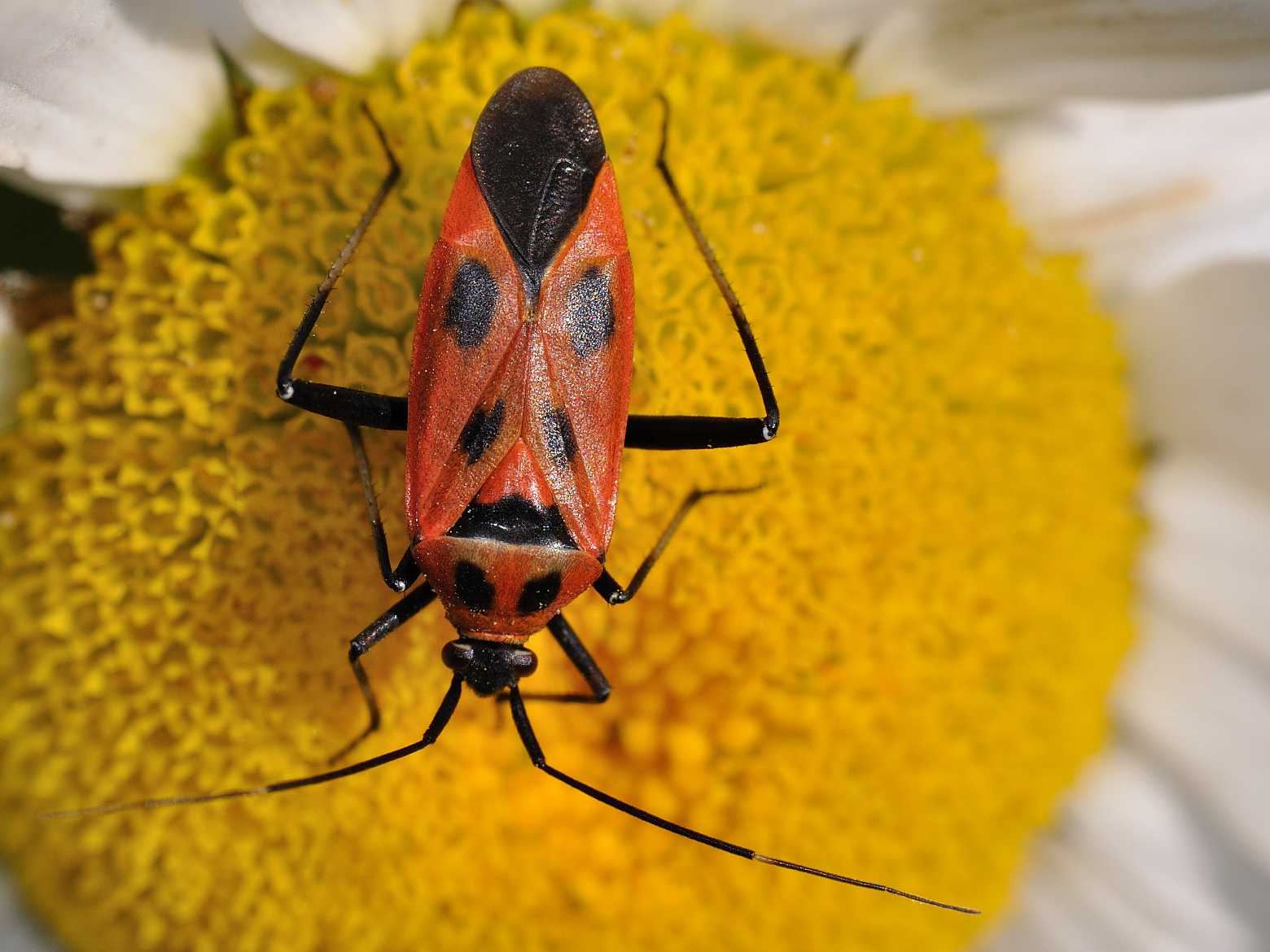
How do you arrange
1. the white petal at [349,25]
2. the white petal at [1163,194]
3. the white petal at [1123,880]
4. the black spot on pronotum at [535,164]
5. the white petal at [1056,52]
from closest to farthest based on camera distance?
the black spot on pronotum at [535,164] → the white petal at [349,25] → the white petal at [1056,52] → the white petal at [1163,194] → the white petal at [1123,880]

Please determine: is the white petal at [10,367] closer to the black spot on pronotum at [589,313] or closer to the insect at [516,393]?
the insect at [516,393]

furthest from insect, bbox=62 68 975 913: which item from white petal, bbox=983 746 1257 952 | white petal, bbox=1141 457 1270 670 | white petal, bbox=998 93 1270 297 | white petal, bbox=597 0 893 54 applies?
white petal, bbox=983 746 1257 952

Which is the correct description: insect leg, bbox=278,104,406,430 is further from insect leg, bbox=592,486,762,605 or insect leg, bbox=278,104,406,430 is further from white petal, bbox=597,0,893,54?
white petal, bbox=597,0,893,54

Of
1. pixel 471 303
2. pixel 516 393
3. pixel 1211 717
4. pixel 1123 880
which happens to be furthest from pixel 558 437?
pixel 1123 880

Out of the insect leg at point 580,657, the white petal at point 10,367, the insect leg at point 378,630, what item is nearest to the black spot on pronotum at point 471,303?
the insect leg at point 378,630

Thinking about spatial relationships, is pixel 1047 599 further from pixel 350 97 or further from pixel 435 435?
pixel 350 97

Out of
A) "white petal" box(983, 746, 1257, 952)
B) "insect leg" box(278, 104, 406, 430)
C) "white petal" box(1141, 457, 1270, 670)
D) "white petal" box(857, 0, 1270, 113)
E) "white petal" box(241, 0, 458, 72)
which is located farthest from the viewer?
"white petal" box(983, 746, 1257, 952)
